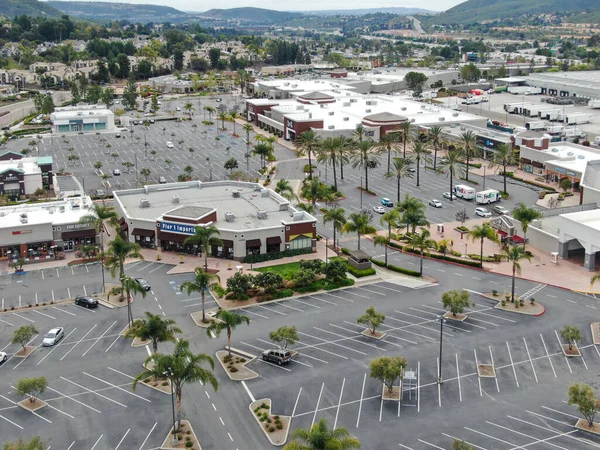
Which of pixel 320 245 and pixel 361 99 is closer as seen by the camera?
pixel 320 245

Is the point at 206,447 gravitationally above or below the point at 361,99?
below

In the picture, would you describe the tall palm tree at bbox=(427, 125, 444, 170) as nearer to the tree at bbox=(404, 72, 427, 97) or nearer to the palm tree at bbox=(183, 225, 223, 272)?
the palm tree at bbox=(183, 225, 223, 272)

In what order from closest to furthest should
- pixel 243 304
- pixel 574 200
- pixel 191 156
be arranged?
pixel 243 304 → pixel 574 200 → pixel 191 156

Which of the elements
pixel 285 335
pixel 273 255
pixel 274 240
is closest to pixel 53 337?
pixel 285 335

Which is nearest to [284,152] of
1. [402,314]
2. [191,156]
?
[191,156]

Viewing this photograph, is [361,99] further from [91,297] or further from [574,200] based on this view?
[91,297]

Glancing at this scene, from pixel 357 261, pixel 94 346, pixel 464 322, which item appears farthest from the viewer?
pixel 357 261

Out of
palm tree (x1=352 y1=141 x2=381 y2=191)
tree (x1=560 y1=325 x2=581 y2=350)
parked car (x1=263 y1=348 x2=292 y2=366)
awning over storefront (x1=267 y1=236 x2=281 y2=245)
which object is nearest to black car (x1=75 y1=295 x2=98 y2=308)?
parked car (x1=263 y1=348 x2=292 y2=366)
